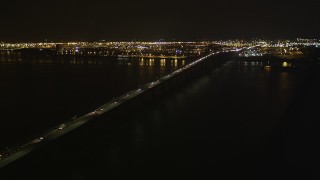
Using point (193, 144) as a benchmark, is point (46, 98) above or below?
above

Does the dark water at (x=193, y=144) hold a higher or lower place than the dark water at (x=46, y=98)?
lower

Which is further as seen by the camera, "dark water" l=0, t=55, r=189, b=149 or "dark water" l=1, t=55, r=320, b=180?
"dark water" l=0, t=55, r=189, b=149

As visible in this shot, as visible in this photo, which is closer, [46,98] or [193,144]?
[193,144]

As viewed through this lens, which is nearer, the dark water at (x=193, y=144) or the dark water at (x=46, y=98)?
the dark water at (x=193, y=144)

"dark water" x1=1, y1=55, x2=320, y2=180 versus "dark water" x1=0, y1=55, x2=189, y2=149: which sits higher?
"dark water" x1=0, y1=55, x2=189, y2=149

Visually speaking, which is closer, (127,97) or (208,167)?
(208,167)

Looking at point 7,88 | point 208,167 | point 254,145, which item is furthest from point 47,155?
point 7,88

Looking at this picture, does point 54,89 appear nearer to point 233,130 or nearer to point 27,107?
point 27,107

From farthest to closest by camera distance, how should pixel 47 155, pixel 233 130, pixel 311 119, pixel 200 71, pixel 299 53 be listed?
1. pixel 299 53
2. pixel 200 71
3. pixel 311 119
4. pixel 233 130
5. pixel 47 155
